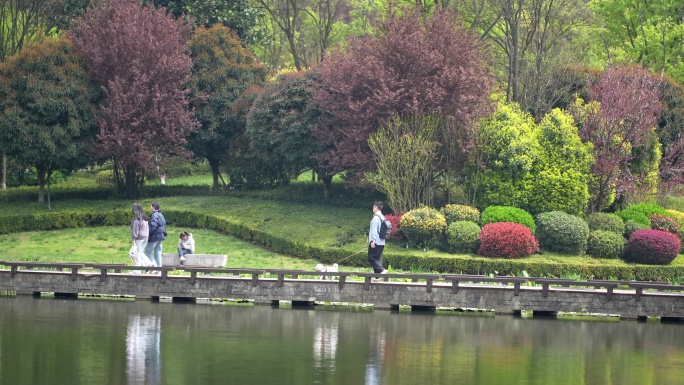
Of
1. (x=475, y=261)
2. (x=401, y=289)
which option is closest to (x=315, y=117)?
(x=475, y=261)

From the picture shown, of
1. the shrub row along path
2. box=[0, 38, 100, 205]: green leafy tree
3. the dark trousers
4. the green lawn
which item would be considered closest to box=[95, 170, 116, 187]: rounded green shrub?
the shrub row along path

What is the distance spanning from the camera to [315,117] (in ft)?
140

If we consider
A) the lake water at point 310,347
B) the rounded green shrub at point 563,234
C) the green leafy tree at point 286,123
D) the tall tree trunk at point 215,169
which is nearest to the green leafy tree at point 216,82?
the tall tree trunk at point 215,169

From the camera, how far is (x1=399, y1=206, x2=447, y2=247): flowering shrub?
36094 millimetres

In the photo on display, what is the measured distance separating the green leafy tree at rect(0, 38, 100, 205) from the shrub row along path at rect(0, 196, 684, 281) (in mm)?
2269

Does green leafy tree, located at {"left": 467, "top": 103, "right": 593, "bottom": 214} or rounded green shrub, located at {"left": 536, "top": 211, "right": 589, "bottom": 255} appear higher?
green leafy tree, located at {"left": 467, "top": 103, "right": 593, "bottom": 214}

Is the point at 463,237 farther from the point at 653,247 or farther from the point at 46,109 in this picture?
the point at 46,109

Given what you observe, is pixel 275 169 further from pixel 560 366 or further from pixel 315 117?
pixel 560 366

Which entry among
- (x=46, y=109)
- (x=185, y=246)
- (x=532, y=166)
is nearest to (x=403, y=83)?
(x=532, y=166)

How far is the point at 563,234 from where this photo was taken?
119 feet

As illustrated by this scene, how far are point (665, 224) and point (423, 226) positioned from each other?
342 inches

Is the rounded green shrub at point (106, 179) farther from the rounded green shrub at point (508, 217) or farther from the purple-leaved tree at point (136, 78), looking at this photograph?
the rounded green shrub at point (508, 217)

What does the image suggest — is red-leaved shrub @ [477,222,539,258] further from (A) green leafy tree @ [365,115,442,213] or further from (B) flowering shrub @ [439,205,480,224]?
(A) green leafy tree @ [365,115,442,213]

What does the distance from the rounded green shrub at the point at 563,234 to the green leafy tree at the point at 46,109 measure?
1838 centimetres
